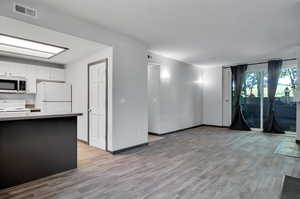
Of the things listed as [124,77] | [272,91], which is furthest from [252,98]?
[124,77]

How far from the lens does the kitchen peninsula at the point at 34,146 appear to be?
2379 millimetres

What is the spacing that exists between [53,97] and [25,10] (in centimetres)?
284

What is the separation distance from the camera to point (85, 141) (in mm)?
4750

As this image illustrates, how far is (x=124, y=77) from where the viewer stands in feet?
13.4

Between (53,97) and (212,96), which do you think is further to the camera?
(212,96)

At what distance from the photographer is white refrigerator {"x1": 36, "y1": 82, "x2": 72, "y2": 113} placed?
484cm

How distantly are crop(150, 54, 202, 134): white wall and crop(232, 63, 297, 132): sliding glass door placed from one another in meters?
1.69

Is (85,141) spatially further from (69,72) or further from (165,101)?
(165,101)

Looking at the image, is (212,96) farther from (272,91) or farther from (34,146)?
(34,146)

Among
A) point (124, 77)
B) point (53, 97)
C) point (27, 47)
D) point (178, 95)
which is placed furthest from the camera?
point (178, 95)

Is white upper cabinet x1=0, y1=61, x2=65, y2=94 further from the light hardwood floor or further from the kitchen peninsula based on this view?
the kitchen peninsula

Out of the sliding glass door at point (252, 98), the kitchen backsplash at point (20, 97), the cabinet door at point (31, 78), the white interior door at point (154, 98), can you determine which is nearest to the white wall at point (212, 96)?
the sliding glass door at point (252, 98)

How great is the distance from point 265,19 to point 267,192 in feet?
9.54

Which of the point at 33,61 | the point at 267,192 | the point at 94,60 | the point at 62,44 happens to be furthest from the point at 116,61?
the point at 267,192
